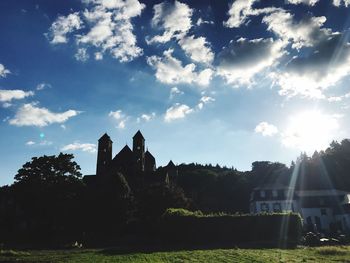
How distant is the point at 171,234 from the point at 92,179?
146 feet

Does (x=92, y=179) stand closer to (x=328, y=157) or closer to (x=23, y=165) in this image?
(x=23, y=165)

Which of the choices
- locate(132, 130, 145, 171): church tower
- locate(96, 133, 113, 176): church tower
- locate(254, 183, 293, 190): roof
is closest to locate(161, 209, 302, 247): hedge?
locate(254, 183, 293, 190): roof

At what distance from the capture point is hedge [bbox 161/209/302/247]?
3256 cm

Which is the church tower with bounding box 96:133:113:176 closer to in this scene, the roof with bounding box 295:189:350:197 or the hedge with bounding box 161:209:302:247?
the hedge with bounding box 161:209:302:247

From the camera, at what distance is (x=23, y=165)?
4334 centimetres

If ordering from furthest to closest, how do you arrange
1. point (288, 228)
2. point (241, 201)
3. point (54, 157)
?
1. point (241, 201)
2. point (54, 157)
3. point (288, 228)

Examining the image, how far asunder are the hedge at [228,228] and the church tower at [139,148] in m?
41.3

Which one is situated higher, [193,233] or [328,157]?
[328,157]

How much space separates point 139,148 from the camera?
76.1m

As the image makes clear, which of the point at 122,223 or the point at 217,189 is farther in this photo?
the point at 217,189

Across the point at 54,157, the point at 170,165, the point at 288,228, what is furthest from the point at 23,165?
the point at 170,165

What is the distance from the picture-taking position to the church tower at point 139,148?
74.8 m

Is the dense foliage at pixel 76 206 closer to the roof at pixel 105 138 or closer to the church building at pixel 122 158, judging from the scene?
the church building at pixel 122 158

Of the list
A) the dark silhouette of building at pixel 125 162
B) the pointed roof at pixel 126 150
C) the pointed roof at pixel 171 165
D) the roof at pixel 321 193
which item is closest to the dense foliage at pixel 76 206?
the dark silhouette of building at pixel 125 162
